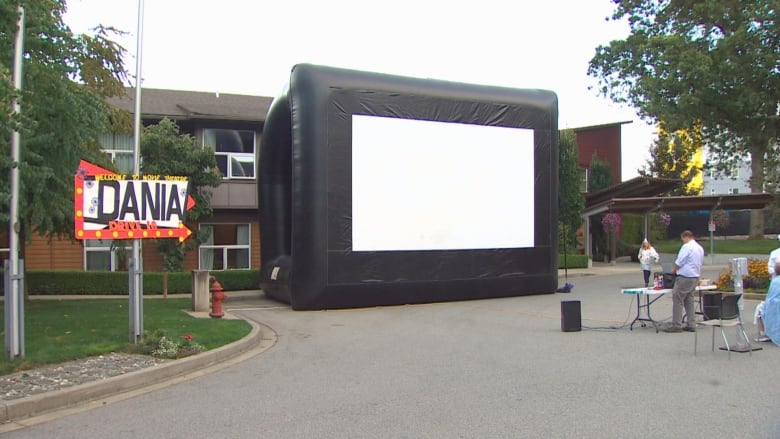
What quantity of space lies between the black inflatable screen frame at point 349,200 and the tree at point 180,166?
2.57 m

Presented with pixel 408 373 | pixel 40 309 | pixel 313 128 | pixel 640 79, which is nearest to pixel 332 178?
pixel 313 128

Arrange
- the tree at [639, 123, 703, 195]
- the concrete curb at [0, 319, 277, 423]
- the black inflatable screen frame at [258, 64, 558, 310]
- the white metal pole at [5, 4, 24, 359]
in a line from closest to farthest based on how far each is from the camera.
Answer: the concrete curb at [0, 319, 277, 423] → the white metal pole at [5, 4, 24, 359] → the black inflatable screen frame at [258, 64, 558, 310] → the tree at [639, 123, 703, 195]

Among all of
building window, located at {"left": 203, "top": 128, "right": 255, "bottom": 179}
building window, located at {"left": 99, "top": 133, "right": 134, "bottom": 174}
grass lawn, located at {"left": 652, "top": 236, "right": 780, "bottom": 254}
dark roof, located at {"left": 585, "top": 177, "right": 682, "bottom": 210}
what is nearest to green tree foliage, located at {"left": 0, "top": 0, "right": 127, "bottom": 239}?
building window, located at {"left": 99, "top": 133, "right": 134, "bottom": 174}

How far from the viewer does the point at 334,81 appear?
16562 mm

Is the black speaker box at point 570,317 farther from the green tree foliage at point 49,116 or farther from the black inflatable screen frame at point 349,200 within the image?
the green tree foliage at point 49,116

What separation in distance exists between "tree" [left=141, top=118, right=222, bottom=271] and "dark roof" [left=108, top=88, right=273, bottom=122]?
58.4 inches

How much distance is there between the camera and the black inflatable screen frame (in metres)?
16.2

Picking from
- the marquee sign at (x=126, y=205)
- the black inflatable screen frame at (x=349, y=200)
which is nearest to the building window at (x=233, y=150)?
the black inflatable screen frame at (x=349, y=200)

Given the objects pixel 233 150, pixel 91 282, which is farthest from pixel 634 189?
pixel 91 282

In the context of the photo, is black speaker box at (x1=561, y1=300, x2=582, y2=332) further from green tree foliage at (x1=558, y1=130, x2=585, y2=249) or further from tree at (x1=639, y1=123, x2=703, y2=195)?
tree at (x1=639, y1=123, x2=703, y2=195)

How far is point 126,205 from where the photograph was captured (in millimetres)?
9812

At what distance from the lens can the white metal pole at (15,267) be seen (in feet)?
27.0

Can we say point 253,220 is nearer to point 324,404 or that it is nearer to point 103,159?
point 103,159

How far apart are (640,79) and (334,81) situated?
57.8ft
